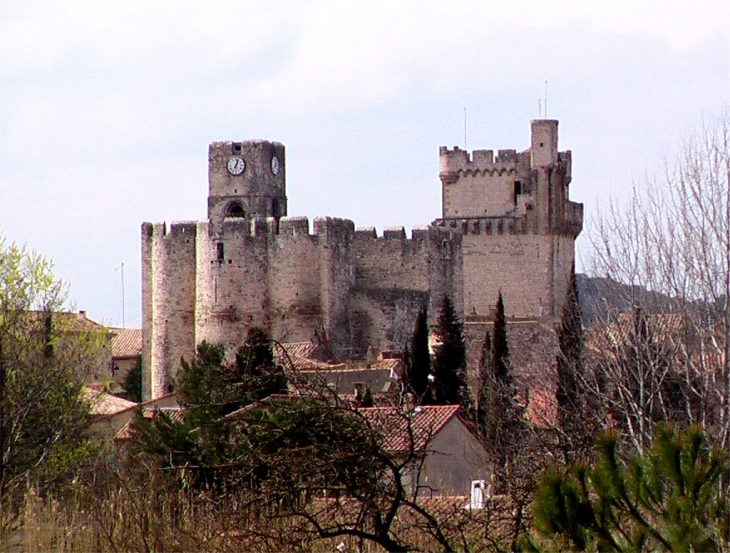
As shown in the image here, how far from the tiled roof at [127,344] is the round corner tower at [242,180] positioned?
14.1m

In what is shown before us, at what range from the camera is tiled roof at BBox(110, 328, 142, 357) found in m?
59.5

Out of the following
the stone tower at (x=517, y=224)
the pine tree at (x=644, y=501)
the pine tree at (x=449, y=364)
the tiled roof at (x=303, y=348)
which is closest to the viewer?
the pine tree at (x=644, y=501)

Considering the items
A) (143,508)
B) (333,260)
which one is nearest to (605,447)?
(143,508)

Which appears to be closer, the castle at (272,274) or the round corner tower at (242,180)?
the castle at (272,274)

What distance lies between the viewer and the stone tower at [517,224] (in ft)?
182

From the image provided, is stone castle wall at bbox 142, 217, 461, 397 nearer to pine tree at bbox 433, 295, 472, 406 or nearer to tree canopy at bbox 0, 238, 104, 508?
pine tree at bbox 433, 295, 472, 406

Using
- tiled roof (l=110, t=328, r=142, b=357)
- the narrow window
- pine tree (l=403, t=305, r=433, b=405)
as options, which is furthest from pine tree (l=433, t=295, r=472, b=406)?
tiled roof (l=110, t=328, r=142, b=357)

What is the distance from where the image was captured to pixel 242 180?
151 ft

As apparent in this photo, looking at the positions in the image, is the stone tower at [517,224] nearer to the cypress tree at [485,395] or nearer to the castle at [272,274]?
the castle at [272,274]

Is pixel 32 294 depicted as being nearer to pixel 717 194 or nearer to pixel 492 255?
pixel 717 194

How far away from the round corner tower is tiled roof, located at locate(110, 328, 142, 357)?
14.1 metres

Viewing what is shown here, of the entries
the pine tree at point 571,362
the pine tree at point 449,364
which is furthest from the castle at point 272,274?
the pine tree at point 571,362

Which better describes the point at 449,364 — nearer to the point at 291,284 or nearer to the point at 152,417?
the point at 291,284

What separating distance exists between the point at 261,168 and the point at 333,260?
4.30 m
